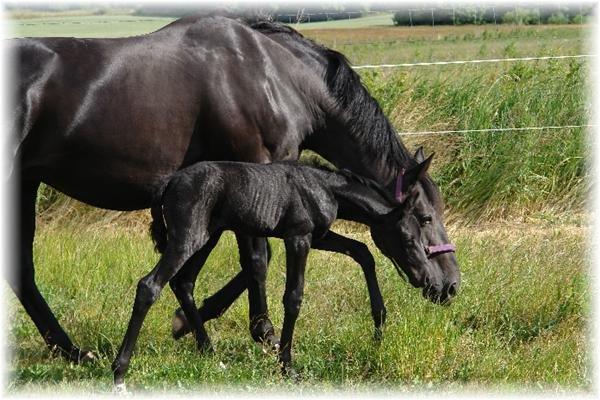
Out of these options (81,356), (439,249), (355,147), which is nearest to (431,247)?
(439,249)

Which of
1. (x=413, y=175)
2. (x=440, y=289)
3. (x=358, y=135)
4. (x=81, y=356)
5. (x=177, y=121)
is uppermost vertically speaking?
(x=177, y=121)

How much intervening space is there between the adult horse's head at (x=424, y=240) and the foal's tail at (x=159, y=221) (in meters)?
1.18

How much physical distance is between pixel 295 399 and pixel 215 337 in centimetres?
139

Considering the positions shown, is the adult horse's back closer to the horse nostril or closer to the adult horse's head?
the adult horse's head

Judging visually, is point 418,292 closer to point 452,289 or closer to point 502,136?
point 452,289

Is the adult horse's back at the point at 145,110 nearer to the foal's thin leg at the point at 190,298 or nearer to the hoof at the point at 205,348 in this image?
the foal's thin leg at the point at 190,298

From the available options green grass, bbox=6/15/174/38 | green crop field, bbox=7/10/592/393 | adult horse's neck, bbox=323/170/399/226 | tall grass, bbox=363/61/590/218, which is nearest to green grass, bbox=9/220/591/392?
green crop field, bbox=7/10/592/393

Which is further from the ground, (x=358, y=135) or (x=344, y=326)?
(x=358, y=135)

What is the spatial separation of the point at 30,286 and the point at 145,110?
4.47 feet

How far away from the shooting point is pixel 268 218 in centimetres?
578

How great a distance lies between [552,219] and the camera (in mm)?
9828

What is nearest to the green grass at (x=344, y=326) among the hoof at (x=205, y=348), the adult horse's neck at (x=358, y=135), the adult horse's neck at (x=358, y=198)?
the hoof at (x=205, y=348)

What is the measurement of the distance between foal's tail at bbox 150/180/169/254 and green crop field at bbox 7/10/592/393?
2.20 ft

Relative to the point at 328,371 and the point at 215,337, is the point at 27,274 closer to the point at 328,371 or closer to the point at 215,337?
the point at 215,337
